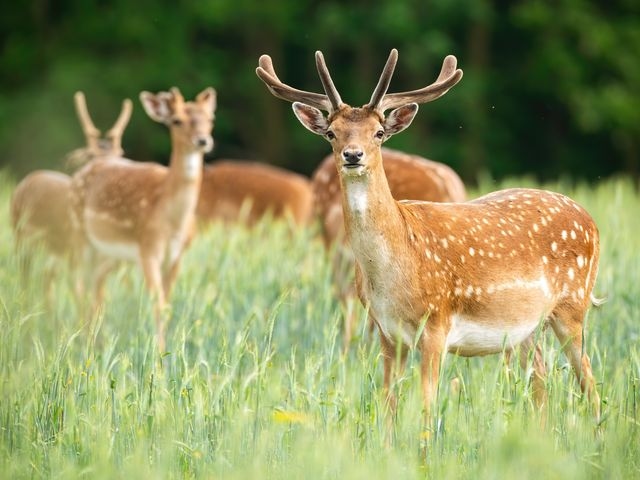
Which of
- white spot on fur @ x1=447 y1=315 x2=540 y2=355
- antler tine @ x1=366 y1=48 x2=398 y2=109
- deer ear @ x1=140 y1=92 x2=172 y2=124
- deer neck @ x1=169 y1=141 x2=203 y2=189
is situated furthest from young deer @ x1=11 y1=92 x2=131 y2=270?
white spot on fur @ x1=447 y1=315 x2=540 y2=355

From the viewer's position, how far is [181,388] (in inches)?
179

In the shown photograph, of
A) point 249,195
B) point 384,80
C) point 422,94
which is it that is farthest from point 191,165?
point 249,195

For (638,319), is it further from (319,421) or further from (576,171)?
(576,171)

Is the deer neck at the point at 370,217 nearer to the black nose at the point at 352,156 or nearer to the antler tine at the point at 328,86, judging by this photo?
the black nose at the point at 352,156

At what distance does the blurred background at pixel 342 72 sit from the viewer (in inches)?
774

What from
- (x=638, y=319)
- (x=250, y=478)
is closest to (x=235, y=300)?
(x=638, y=319)

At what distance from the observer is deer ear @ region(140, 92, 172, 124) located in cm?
829

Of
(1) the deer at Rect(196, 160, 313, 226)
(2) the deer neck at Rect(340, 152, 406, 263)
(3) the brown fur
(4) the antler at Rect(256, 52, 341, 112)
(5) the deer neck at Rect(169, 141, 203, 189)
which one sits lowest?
(1) the deer at Rect(196, 160, 313, 226)

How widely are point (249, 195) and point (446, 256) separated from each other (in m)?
7.34

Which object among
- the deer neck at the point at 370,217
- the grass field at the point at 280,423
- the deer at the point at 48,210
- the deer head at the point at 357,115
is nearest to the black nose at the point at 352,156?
the deer head at the point at 357,115

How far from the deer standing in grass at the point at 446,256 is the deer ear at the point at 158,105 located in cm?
308

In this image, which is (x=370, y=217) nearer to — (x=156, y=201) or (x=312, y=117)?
(x=312, y=117)

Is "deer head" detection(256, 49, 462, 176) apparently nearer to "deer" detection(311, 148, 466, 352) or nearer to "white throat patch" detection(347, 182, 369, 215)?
"white throat patch" detection(347, 182, 369, 215)

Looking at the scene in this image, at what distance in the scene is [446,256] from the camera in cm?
500
